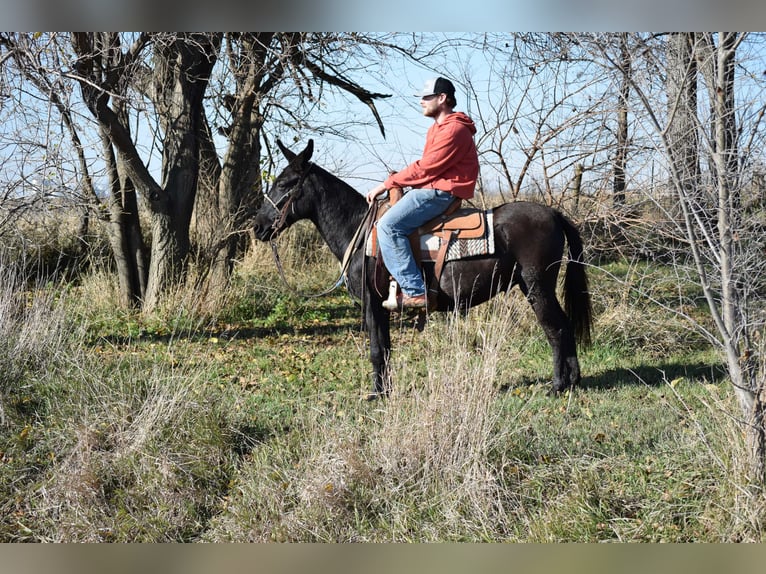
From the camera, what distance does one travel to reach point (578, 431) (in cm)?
569

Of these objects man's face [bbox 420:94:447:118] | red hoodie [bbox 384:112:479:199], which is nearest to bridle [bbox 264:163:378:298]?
red hoodie [bbox 384:112:479:199]

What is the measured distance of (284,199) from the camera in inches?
285

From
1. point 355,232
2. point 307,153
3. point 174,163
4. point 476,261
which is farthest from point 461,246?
point 174,163

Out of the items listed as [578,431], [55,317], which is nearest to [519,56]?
[578,431]

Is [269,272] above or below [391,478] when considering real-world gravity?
above

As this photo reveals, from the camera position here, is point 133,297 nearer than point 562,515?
No

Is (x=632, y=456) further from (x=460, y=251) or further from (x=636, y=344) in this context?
(x=636, y=344)

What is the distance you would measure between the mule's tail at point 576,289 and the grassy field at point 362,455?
58 cm

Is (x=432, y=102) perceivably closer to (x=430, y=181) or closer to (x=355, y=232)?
(x=430, y=181)

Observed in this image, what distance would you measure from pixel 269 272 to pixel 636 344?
247 inches

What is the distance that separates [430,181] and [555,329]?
5.96 ft

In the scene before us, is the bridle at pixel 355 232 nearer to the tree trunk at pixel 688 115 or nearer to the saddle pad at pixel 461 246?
the saddle pad at pixel 461 246

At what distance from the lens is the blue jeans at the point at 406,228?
6.50 meters

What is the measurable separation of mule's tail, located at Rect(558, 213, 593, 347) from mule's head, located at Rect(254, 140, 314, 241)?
249cm
